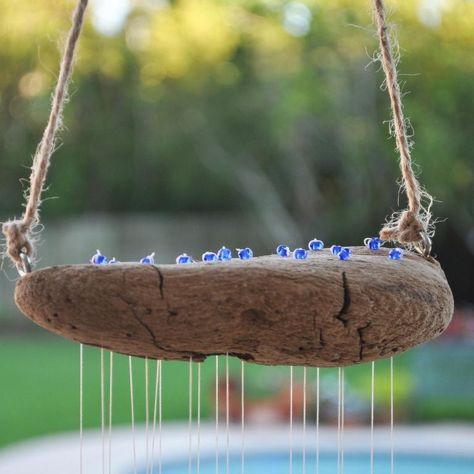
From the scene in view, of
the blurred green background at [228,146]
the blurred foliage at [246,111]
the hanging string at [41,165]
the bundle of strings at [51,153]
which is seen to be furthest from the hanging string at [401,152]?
the blurred foliage at [246,111]

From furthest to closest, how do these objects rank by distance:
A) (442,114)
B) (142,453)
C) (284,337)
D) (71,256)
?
(71,256)
(442,114)
(142,453)
(284,337)

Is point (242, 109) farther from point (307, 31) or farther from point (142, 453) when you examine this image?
point (142, 453)

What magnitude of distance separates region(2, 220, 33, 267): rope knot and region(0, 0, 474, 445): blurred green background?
3.95m

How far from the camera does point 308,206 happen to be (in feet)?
25.3

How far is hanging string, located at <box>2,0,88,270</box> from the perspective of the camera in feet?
3.45

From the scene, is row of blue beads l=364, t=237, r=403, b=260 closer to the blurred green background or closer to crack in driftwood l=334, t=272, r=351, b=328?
crack in driftwood l=334, t=272, r=351, b=328

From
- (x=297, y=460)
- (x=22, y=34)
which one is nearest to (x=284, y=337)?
(x=297, y=460)

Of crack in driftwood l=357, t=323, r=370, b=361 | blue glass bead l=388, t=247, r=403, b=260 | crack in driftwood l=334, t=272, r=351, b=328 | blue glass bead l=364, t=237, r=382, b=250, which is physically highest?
blue glass bead l=364, t=237, r=382, b=250

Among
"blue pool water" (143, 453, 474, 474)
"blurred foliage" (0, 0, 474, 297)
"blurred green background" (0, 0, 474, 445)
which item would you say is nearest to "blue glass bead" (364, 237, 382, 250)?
"blue pool water" (143, 453, 474, 474)

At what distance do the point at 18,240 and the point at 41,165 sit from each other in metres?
0.09

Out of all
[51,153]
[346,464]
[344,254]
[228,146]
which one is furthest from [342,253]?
[228,146]

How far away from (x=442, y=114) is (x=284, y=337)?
5.35m

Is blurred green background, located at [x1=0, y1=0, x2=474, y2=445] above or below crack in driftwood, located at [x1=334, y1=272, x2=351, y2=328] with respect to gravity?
above

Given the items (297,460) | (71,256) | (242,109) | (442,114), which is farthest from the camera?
(71,256)
